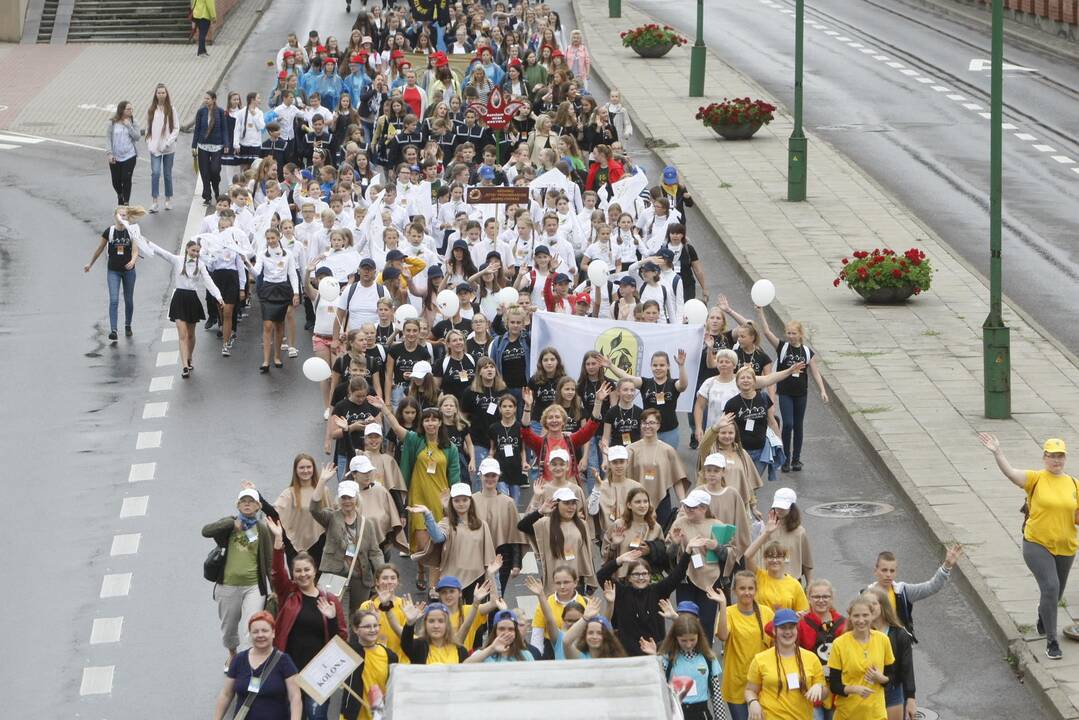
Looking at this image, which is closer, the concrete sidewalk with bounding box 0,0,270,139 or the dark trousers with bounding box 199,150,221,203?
the dark trousers with bounding box 199,150,221,203

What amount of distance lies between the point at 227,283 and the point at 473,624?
11073 millimetres

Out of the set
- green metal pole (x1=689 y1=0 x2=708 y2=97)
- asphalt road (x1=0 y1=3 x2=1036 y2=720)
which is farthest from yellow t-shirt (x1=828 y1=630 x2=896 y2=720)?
green metal pole (x1=689 y1=0 x2=708 y2=97)

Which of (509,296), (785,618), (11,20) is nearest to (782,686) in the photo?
(785,618)

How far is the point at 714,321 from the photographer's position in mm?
21250

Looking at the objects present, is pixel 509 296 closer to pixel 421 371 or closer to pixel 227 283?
pixel 421 371

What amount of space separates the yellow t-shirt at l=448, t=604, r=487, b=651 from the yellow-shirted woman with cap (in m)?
4.36

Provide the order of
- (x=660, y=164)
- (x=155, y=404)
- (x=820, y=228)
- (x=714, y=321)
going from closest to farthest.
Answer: (x=714, y=321)
(x=155, y=404)
(x=820, y=228)
(x=660, y=164)

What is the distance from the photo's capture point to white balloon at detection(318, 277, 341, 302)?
76.0ft

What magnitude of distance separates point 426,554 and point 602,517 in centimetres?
157

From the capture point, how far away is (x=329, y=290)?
23.2 meters

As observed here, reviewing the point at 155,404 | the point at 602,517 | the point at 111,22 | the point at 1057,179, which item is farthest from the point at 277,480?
the point at 111,22

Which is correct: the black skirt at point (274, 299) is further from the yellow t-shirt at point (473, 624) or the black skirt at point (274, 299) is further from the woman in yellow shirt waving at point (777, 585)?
the woman in yellow shirt waving at point (777, 585)

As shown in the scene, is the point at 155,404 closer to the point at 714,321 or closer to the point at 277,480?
the point at 277,480

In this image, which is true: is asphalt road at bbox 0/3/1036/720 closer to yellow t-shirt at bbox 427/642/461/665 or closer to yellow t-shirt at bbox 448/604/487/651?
yellow t-shirt at bbox 448/604/487/651
